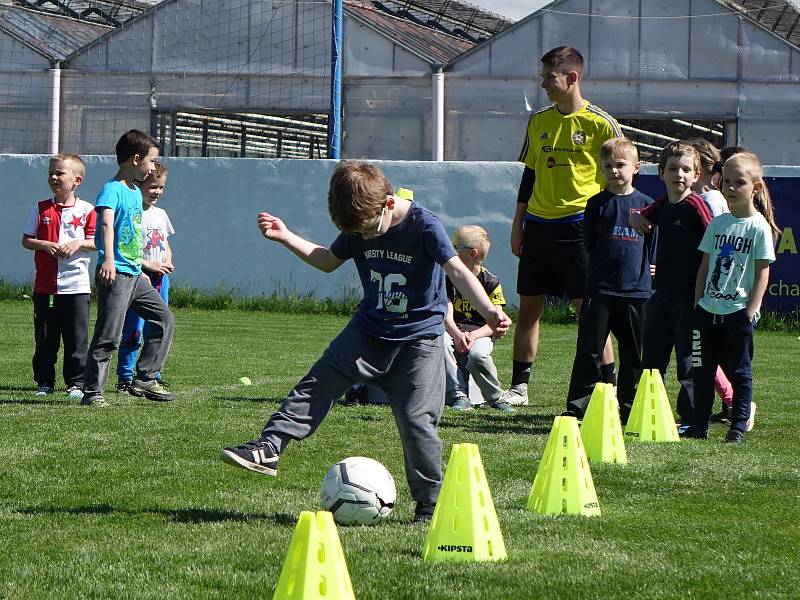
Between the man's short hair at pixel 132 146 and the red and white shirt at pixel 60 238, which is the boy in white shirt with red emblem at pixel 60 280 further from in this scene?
the man's short hair at pixel 132 146

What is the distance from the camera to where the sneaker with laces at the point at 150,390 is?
8.59m

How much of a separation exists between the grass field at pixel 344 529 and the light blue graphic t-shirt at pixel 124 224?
3.17 feet

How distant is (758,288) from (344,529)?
128 inches

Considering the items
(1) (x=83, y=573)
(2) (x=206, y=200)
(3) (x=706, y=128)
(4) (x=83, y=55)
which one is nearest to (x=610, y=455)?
(1) (x=83, y=573)

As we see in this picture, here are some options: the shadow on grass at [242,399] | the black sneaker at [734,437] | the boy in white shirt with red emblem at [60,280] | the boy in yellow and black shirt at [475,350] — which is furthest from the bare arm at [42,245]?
the black sneaker at [734,437]

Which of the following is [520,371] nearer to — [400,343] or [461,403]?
[461,403]

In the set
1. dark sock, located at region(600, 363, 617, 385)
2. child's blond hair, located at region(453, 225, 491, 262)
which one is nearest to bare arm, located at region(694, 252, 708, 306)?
dark sock, located at region(600, 363, 617, 385)

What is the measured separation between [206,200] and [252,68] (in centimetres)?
508

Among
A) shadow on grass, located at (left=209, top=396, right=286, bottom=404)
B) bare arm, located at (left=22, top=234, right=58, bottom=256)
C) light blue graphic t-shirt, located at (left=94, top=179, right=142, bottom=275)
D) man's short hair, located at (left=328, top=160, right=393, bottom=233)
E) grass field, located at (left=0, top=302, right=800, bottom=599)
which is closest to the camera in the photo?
grass field, located at (left=0, top=302, right=800, bottom=599)

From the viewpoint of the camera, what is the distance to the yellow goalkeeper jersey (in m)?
8.14

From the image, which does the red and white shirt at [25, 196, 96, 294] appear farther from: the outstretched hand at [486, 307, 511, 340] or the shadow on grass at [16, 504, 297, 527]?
the outstretched hand at [486, 307, 511, 340]

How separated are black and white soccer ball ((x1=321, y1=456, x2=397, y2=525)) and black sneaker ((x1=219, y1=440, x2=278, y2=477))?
0.82ft

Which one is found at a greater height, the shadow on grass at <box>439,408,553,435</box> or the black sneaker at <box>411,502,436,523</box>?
the black sneaker at <box>411,502,436,523</box>

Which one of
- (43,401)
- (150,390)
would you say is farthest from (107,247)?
(43,401)
